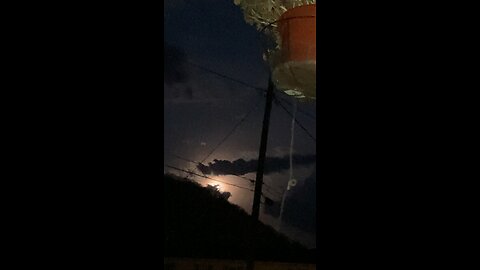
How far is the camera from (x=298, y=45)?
3.39ft

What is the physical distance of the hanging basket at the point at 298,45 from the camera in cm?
101

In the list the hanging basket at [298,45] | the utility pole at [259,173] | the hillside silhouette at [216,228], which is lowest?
the hillside silhouette at [216,228]

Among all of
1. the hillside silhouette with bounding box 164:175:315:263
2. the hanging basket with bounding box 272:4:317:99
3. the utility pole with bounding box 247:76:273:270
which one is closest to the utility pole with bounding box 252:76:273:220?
the utility pole with bounding box 247:76:273:270

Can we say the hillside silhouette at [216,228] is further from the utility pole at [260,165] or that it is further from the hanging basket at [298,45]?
the hanging basket at [298,45]

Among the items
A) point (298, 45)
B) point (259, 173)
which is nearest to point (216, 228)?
point (259, 173)

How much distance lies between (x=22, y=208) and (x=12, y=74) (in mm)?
249

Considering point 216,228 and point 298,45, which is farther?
point 216,228

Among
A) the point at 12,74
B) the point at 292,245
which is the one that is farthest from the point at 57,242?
the point at 292,245

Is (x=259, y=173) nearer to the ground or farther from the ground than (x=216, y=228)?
farther from the ground

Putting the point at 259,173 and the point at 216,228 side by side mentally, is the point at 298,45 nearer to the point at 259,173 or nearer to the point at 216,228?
the point at 259,173

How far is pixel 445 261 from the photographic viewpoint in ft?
2.05

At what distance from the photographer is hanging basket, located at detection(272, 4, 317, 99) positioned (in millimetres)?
1014

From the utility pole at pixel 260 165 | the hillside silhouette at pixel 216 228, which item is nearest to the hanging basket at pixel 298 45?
the utility pole at pixel 260 165

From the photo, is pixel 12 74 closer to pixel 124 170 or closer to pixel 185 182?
pixel 124 170
